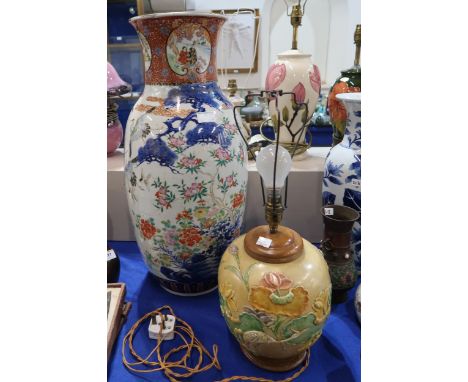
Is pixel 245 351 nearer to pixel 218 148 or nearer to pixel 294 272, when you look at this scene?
pixel 294 272

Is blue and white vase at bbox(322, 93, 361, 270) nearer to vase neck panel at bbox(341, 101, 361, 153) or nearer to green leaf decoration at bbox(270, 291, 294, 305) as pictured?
vase neck panel at bbox(341, 101, 361, 153)

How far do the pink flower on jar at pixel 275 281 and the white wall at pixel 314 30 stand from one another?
252 cm

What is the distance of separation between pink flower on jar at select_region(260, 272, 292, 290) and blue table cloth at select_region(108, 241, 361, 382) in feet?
0.80

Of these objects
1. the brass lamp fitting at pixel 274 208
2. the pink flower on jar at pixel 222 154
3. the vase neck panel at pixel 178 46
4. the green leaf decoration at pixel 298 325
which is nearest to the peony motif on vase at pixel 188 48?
the vase neck panel at pixel 178 46

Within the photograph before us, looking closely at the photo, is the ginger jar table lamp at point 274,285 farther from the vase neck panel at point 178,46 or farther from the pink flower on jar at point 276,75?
the pink flower on jar at point 276,75

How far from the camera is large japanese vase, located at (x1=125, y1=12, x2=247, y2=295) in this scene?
2.56 ft

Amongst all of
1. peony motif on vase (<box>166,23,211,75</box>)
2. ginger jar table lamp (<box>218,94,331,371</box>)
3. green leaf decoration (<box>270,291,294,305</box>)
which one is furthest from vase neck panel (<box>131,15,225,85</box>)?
green leaf decoration (<box>270,291,294,305</box>)

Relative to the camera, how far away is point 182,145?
0.78m

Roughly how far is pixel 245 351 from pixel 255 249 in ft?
0.87

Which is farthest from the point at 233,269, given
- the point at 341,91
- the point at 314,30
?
the point at 314,30

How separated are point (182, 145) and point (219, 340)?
47 cm

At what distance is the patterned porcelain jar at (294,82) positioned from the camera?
1.18m

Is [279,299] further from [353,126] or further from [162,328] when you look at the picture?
[353,126]

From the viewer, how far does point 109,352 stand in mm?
803
